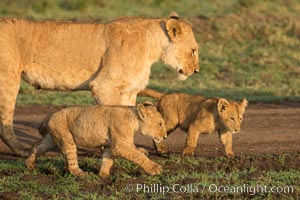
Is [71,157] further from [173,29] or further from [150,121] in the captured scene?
[173,29]

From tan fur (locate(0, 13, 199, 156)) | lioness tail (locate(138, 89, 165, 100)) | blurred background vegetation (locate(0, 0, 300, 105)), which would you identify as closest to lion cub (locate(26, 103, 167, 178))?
tan fur (locate(0, 13, 199, 156))

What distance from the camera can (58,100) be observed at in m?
14.1

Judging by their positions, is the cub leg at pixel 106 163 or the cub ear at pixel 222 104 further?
the cub ear at pixel 222 104

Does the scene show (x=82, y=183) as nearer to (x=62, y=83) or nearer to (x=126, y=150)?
(x=126, y=150)

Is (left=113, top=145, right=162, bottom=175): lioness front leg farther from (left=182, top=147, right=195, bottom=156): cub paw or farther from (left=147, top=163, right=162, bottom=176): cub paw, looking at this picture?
(left=182, top=147, right=195, bottom=156): cub paw

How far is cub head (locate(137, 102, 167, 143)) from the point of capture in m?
8.45

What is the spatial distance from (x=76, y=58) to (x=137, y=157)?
191 cm

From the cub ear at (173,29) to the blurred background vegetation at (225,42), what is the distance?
163 inches

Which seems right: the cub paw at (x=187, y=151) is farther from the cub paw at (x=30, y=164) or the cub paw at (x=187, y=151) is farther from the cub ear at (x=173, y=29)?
the cub paw at (x=30, y=164)

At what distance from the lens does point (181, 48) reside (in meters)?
10.1

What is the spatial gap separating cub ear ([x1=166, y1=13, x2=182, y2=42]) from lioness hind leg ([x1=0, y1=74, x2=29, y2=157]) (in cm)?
177

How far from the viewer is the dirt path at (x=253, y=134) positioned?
A: 1007 cm

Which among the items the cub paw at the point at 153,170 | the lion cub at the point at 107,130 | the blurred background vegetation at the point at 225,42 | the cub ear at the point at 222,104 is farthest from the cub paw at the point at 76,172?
the blurred background vegetation at the point at 225,42

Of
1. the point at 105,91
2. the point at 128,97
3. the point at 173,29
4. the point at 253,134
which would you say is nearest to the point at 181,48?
the point at 173,29
